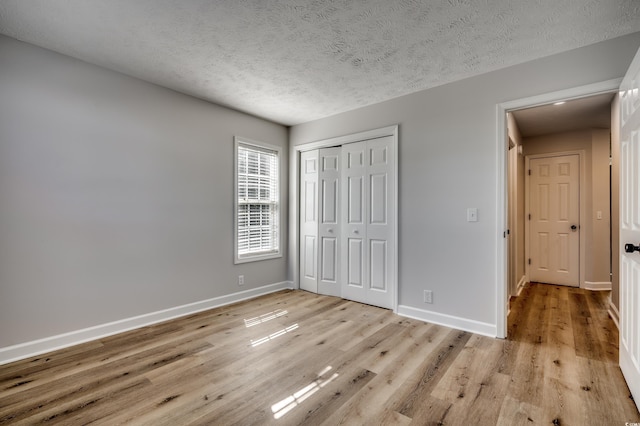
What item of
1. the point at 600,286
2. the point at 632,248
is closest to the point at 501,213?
the point at 632,248

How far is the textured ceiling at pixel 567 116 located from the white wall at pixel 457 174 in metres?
0.70

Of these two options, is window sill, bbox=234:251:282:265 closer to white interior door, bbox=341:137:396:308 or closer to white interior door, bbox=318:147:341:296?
white interior door, bbox=318:147:341:296

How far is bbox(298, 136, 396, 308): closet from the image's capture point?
364 cm

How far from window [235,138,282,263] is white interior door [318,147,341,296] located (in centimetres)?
68

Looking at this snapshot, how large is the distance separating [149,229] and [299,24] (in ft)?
8.01

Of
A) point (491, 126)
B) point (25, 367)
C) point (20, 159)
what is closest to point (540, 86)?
point (491, 126)

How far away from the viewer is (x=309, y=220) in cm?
449

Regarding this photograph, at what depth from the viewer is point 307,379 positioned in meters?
2.10

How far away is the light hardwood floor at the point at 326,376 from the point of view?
172cm

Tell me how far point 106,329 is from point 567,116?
600 centimetres

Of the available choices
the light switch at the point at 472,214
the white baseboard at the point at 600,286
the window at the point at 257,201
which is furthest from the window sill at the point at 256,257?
the white baseboard at the point at 600,286

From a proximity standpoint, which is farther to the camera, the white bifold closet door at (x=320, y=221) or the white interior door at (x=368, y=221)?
the white bifold closet door at (x=320, y=221)

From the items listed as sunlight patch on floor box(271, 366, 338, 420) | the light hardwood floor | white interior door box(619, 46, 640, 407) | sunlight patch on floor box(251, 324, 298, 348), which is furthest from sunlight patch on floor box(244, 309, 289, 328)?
white interior door box(619, 46, 640, 407)

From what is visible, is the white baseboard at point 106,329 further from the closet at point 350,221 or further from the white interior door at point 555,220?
the white interior door at point 555,220
